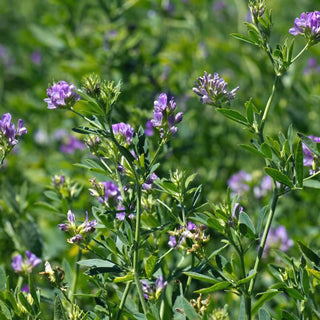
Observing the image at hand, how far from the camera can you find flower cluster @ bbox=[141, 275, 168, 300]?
4.00 feet

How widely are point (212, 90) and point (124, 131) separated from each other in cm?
21

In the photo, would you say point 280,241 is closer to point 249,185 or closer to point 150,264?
point 249,185

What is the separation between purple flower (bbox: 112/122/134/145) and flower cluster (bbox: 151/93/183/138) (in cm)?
6

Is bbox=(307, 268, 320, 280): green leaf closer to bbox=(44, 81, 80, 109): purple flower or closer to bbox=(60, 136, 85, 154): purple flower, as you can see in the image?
bbox=(44, 81, 80, 109): purple flower

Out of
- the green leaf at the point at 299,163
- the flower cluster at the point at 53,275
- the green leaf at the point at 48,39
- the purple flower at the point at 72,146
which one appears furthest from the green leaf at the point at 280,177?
the green leaf at the point at 48,39

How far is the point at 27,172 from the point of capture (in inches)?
99.6

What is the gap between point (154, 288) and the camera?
126 centimetres

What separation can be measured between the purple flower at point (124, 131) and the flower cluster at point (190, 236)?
22 cm

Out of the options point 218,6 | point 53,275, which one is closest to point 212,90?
point 53,275

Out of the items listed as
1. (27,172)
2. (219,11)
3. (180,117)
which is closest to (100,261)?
(180,117)

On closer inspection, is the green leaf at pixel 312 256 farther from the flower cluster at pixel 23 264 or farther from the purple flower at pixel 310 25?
the flower cluster at pixel 23 264

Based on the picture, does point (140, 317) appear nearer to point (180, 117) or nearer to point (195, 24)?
point (180, 117)

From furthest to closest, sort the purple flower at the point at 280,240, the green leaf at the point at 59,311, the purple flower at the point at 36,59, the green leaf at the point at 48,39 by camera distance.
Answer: the purple flower at the point at 36,59, the green leaf at the point at 48,39, the purple flower at the point at 280,240, the green leaf at the point at 59,311

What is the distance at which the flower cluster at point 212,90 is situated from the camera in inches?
47.4
